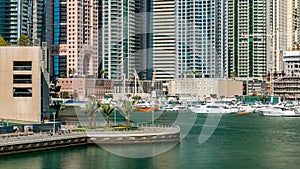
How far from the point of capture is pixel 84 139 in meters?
40.5

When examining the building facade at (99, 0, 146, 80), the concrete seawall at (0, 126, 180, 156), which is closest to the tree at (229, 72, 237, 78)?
the building facade at (99, 0, 146, 80)

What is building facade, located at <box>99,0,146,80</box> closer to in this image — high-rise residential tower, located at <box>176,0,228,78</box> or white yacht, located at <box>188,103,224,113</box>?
high-rise residential tower, located at <box>176,0,228,78</box>

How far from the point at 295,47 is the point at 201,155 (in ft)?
406

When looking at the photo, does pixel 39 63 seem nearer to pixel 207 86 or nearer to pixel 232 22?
pixel 207 86

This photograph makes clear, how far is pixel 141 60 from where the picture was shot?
13675cm

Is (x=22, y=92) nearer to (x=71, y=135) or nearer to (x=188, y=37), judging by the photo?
(x=71, y=135)

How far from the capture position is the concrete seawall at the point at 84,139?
3625cm

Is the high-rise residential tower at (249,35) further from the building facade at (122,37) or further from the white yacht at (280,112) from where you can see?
the white yacht at (280,112)

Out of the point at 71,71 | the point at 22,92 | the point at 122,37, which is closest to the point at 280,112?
the point at 122,37

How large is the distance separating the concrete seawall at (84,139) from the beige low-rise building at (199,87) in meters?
88.0

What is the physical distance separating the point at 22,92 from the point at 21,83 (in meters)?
0.71

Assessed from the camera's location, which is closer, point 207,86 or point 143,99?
point 143,99

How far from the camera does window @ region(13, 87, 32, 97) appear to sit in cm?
4494

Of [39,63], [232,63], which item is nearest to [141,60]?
[232,63]
